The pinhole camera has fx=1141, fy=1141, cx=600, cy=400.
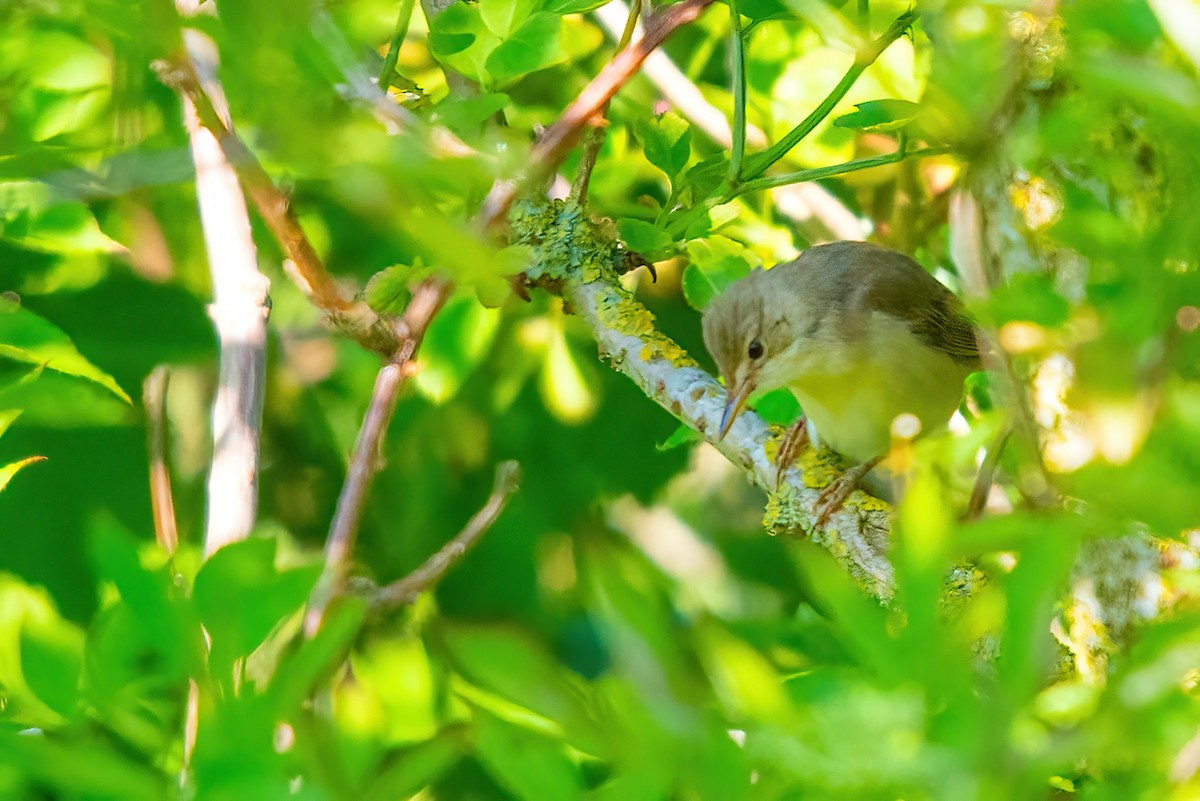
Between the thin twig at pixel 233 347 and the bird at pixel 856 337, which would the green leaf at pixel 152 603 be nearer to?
the thin twig at pixel 233 347

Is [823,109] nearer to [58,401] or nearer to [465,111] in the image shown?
[465,111]

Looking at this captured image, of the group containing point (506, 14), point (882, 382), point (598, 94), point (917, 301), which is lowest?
point (882, 382)

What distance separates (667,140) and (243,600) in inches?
39.8

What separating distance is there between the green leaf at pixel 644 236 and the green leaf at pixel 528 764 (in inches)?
39.3

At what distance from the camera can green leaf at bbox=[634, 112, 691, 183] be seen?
144cm

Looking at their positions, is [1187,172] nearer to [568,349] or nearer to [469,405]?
[568,349]

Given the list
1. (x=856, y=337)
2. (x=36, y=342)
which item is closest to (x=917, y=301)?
(x=856, y=337)

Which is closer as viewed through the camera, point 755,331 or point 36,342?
point 36,342

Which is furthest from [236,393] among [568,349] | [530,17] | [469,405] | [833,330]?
[833,330]

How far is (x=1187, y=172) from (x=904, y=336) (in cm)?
177

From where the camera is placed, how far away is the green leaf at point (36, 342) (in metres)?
1.19

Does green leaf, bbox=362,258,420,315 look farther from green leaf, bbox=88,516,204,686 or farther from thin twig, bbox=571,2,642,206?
green leaf, bbox=88,516,204,686

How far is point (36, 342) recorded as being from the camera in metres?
1.21

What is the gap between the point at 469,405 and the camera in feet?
7.80
